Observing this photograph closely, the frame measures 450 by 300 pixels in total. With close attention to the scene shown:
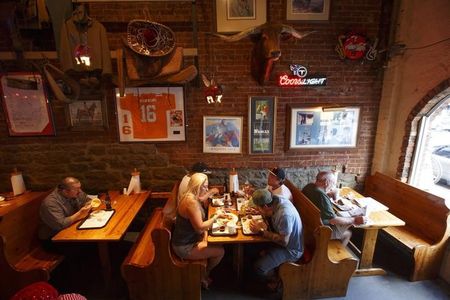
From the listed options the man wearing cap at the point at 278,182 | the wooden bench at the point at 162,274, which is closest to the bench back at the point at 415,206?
the man wearing cap at the point at 278,182

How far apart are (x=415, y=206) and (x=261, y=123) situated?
2697 mm

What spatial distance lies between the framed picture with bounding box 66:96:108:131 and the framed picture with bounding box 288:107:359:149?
3.31 metres

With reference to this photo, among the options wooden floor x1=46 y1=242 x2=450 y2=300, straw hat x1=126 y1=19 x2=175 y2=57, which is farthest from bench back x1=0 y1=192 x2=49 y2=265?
straw hat x1=126 y1=19 x2=175 y2=57

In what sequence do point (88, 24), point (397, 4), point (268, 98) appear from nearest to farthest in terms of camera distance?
point (88, 24)
point (397, 4)
point (268, 98)

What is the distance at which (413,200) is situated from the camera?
3600mm

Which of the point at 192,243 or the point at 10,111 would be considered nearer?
the point at 192,243

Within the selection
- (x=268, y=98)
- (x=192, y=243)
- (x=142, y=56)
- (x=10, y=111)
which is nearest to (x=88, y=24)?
(x=142, y=56)

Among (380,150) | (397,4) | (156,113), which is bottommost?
(380,150)

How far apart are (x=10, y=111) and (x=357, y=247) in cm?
640

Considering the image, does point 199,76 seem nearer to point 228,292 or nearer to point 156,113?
point 156,113

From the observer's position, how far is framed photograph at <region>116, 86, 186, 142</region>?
4.08 meters

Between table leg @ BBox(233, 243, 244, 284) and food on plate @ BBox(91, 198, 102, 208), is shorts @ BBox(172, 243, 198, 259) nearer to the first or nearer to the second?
table leg @ BBox(233, 243, 244, 284)

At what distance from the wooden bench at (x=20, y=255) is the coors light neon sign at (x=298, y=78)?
4.23 m

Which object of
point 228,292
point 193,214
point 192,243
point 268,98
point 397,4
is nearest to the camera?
point 193,214
